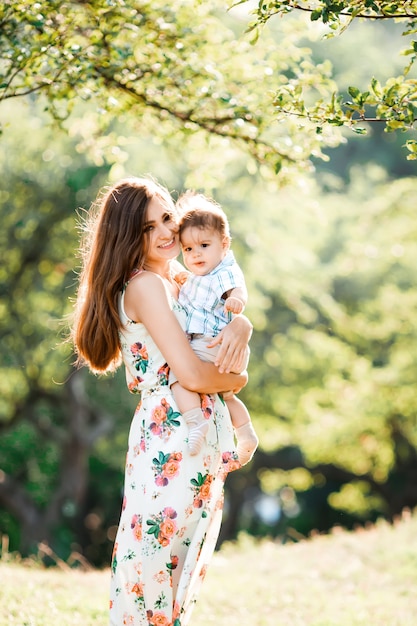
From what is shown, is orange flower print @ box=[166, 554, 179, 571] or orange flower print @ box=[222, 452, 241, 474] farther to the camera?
orange flower print @ box=[222, 452, 241, 474]

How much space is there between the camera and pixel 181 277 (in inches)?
147

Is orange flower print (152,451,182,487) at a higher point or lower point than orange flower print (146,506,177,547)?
higher

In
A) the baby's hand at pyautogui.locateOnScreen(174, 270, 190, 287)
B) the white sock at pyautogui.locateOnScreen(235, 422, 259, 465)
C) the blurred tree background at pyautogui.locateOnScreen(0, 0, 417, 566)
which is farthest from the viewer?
the blurred tree background at pyautogui.locateOnScreen(0, 0, 417, 566)

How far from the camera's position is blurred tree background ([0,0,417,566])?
501 cm

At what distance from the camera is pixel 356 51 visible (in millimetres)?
23562

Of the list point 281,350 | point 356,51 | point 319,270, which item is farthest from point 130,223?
point 356,51

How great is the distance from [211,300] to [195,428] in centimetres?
53

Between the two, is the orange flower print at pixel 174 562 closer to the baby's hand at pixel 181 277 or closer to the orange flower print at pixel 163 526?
the orange flower print at pixel 163 526

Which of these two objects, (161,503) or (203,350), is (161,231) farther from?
(161,503)

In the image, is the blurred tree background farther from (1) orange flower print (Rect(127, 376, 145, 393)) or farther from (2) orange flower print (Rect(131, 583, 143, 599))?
(2) orange flower print (Rect(131, 583, 143, 599))

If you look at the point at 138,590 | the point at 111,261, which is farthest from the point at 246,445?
the point at 111,261

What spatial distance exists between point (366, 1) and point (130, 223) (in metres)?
1.21

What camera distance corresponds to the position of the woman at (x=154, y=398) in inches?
127

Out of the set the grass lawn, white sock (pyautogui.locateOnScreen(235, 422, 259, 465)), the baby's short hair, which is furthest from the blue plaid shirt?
the grass lawn
